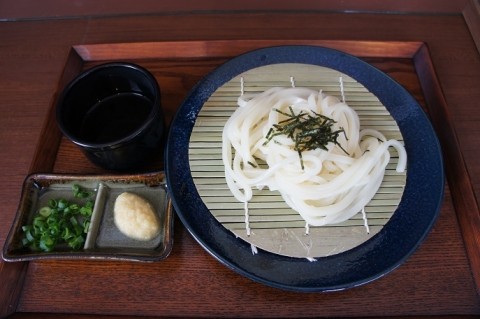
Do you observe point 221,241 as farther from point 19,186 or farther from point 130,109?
point 19,186

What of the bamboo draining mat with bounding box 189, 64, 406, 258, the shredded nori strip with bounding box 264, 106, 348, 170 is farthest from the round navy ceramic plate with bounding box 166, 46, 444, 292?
the shredded nori strip with bounding box 264, 106, 348, 170

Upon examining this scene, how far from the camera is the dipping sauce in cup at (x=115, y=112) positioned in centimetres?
135

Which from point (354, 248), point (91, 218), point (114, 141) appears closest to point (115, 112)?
point (114, 141)

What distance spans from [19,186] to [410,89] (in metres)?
1.73

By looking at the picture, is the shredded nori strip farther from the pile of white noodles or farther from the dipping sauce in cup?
the dipping sauce in cup

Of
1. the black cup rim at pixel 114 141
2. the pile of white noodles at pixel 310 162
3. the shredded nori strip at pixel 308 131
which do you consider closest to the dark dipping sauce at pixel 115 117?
the black cup rim at pixel 114 141

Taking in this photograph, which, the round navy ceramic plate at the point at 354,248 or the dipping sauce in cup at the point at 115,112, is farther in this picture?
the dipping sauce in cup at the point at 115,112

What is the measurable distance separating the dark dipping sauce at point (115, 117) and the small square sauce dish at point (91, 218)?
180 millimetres

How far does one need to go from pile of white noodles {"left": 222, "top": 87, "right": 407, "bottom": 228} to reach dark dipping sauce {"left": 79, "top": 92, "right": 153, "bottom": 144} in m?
0.36

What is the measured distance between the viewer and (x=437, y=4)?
2.03 meters

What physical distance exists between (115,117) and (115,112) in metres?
0.02

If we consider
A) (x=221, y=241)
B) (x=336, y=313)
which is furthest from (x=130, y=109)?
(x=336, y=313)

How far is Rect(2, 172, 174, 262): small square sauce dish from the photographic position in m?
1.25

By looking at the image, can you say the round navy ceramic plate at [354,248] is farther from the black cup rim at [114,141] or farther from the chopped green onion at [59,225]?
the chopped green onion at [59,225]
